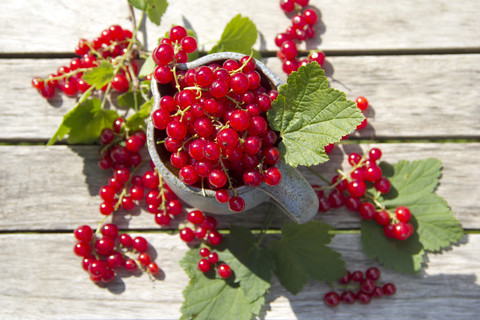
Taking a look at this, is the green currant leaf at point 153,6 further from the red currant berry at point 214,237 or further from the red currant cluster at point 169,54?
the red currant berry at point 214,237

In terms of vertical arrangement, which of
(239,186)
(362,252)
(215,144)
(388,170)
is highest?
(215,144)

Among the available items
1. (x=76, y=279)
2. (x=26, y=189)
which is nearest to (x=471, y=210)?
(x=76, y=279)

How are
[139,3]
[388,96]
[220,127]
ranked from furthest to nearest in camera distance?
[388,96] < [139,3] < [220,127]

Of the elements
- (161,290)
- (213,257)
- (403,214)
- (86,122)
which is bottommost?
(161,290)

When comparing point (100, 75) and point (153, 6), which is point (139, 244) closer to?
point (100, 75)

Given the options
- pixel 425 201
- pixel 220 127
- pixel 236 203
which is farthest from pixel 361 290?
pixel 220 127

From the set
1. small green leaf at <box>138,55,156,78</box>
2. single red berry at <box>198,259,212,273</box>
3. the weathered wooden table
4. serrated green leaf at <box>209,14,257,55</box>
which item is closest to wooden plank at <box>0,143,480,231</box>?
the weathered wooden table

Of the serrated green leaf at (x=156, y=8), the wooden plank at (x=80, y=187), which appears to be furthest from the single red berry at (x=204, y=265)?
the serrated green leaf at (x=156, y=8)

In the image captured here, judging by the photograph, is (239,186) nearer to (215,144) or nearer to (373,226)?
(215,144)
